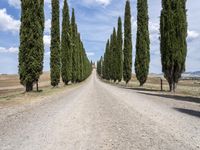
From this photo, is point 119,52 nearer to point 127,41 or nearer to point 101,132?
point 127,41

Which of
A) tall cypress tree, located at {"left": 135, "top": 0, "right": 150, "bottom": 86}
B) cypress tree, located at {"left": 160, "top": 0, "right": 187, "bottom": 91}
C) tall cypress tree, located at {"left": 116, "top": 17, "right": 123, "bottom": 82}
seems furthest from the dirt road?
tall cypress tree, located at {"left": 116, "top": 17, "right": 123, "bottom": 82}

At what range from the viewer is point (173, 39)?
29.1 m

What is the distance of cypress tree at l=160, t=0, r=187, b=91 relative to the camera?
2895cm

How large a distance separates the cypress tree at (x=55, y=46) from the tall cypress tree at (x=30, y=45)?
1383 cm

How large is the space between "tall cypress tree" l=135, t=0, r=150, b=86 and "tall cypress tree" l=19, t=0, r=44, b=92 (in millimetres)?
18417

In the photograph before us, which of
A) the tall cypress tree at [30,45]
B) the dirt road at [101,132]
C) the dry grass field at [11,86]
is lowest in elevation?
the dry grass field at [11,86]

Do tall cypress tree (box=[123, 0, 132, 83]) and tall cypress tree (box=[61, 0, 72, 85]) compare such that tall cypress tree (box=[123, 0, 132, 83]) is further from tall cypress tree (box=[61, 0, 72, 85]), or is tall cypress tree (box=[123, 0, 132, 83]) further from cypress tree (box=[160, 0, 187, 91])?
cypress tree (box=[160, 0, 187, 91])

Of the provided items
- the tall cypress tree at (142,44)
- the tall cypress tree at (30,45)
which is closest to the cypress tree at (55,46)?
the tall cypress tree at (142,44)

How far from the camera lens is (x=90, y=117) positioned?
12.0 m

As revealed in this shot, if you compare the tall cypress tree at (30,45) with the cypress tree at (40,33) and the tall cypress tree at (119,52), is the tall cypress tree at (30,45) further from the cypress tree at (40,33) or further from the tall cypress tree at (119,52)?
the tall cypress tree at (119,52)

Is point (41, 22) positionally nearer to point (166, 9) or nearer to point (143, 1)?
point (166, 9)

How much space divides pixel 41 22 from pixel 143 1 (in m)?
19.7

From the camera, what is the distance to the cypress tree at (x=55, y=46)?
137ft

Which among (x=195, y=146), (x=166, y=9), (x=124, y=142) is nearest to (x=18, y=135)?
(x=124, y=142)
